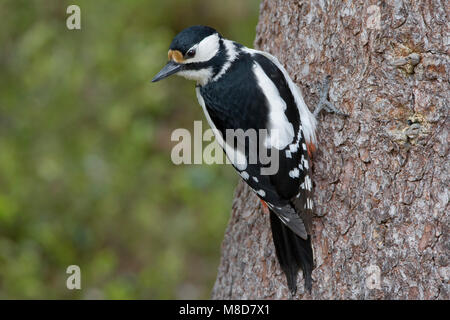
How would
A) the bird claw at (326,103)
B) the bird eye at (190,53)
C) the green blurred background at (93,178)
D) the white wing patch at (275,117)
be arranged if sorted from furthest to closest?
the green blurred background at (93,178) → the bird eye at (190,53) → the white wing patch at (275,117) → the bird claw at (326,103)

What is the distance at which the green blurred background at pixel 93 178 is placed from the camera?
428cm

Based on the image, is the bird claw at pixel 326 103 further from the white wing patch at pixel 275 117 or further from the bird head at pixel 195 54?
the bird head at pixel 195 54

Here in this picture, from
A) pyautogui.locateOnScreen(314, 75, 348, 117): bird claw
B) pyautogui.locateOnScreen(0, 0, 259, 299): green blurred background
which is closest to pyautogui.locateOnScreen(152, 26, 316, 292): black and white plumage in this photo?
pyautogui.locateOnScreen(314, 75, 348, 117): bird claw

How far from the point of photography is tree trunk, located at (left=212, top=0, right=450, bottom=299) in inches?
94.4

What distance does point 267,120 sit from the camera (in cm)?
273

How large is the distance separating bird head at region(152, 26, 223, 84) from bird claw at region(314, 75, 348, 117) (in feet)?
1.96

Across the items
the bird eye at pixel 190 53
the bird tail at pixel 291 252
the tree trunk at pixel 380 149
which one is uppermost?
the bird eye at pixel 190 53

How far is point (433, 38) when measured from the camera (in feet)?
7.84

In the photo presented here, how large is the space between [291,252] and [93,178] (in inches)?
89.6

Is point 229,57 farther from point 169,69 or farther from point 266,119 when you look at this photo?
point 266,119

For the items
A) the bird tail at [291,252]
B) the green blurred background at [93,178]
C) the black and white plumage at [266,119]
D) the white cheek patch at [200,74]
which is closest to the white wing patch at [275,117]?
the black and white plumage at [266,119]

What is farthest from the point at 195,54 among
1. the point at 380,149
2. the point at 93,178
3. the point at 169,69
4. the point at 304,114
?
the point at 93,178
